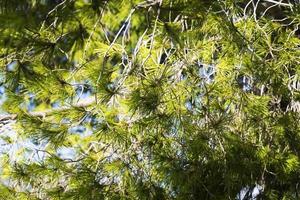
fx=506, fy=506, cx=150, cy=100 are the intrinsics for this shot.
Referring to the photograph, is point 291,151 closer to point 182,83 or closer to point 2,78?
point 182,83

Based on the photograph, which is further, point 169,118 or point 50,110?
point 50,110

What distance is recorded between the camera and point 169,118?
2027 millimetres

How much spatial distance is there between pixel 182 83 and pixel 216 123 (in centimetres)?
22

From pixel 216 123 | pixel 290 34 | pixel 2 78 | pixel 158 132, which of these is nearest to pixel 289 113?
pixel 290 34

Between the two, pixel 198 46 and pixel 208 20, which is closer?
pixel 208 20

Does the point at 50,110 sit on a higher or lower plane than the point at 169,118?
lower

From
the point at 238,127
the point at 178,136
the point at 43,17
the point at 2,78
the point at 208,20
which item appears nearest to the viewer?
the point at 43,17

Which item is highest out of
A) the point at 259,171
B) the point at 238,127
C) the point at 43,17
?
the point at 43,17

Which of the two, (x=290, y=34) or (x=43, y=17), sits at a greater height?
(x=43, y=17)

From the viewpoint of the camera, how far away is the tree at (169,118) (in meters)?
1.96

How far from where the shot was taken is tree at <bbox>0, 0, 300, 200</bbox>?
1964 mm

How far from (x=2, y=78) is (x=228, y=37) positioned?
0.89m

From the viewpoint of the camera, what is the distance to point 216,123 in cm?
208

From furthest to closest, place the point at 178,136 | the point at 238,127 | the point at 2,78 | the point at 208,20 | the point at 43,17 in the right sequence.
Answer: the point at 238,127
the point at 178,136
the point at 208,20
the point at 2,78
the point at 43,17
